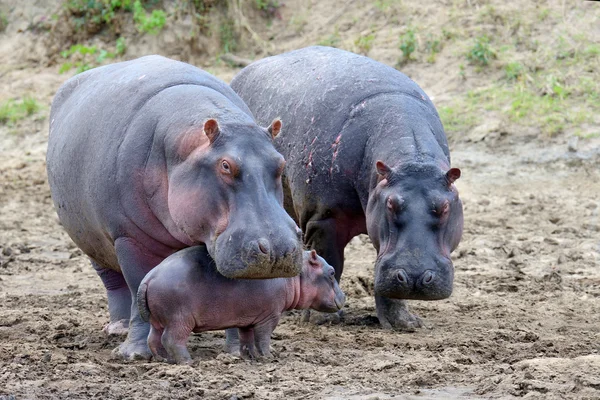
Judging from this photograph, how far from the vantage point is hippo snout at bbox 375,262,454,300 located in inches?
261

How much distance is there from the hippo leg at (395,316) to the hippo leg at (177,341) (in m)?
1.85

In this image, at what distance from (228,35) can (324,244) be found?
24.7ft

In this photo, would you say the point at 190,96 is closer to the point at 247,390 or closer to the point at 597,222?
the point at 247,390

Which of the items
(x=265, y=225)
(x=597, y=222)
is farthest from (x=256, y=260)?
(x=597, y=222)

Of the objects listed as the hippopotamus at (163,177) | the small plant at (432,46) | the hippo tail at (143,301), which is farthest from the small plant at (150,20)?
the hippo tail at (143,301)

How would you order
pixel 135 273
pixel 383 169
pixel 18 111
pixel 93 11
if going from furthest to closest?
pixel 93 11 → pixel 18 111 → pixel 383 169 → pixel 135 273

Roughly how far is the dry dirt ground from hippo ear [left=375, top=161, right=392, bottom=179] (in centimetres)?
99

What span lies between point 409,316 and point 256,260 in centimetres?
229

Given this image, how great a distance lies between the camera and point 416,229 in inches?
266

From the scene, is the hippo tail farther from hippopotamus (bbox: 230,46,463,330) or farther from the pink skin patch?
the pink skin patch

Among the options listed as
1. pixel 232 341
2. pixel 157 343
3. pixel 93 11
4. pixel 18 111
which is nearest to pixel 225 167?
pixel 157 343

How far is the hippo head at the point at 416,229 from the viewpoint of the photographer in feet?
21.9

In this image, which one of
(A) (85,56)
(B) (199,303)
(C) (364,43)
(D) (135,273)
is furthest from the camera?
(A) (85,56)

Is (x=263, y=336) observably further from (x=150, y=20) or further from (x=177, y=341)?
(x=150, y=20)
